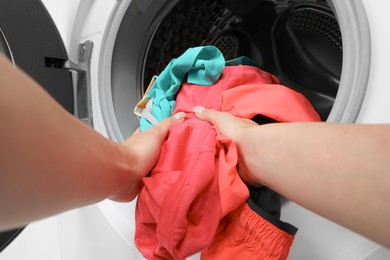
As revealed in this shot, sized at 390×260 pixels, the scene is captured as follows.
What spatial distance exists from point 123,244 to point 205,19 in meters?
0.55

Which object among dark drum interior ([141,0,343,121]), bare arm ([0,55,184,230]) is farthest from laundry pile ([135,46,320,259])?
dark drum interior ([141,0,343,121])

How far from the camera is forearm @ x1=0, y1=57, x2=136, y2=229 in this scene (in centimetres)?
22

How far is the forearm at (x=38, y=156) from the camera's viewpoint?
8.8 inches

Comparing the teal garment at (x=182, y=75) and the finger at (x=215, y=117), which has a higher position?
the teal garment at (x=182, y=75)

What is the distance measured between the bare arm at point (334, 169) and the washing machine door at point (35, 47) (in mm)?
492

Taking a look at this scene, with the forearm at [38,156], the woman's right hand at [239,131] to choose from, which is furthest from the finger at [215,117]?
the forearm at [38,156]

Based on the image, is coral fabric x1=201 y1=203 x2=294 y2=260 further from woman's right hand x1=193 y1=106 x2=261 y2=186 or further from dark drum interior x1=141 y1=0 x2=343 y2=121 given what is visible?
dark drum interior x1=141 y1=0 x2=343 y2=121

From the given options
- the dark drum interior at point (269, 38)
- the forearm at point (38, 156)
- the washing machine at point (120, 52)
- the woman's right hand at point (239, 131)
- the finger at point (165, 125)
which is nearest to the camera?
the forearm at point (38, 156)

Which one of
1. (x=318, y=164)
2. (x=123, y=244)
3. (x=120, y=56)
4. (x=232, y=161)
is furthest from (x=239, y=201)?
(x=120, y=56)

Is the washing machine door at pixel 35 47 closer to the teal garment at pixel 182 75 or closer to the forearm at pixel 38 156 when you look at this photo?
the teal garment at pixel 182 75

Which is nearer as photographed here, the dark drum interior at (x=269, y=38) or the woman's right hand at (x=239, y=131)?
the woman's right hand at (x=239, y=131)

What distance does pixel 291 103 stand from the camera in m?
0.56

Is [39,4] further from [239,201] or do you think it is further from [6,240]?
[239,201]

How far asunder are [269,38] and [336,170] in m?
0.65
